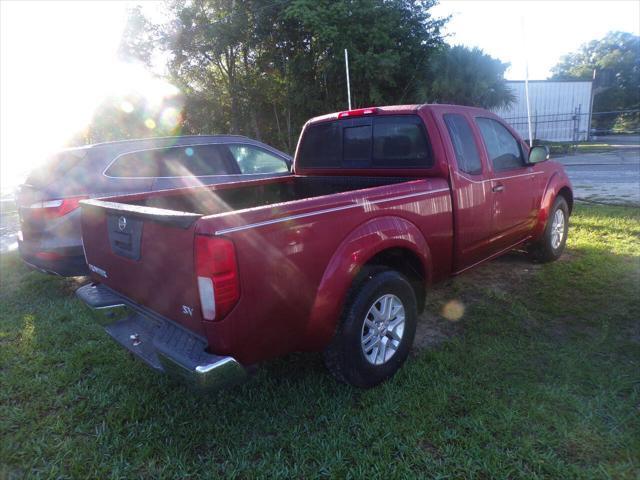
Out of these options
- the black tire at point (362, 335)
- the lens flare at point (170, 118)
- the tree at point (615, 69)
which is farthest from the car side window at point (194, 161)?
the tree at point (615, 69)

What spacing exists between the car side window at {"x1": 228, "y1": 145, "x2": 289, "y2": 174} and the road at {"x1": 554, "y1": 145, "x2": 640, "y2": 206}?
6698 millimetres

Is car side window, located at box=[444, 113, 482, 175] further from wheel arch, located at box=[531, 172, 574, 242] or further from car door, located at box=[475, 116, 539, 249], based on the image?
wheel arch, located at box=[531, 172, 574, 242]

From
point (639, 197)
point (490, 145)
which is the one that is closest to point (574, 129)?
point (639, 197)

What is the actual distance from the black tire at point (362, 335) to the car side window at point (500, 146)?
1.83 meters

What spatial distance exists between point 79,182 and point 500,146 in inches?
163

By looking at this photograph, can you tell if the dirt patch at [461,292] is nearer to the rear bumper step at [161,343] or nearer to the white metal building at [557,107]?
the rear bumper step at [161,343]

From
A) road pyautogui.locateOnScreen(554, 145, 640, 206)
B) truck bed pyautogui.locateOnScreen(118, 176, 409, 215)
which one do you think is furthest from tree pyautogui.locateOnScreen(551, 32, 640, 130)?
truck bed pyautogui.locateOnScreen(118, 176, 409, 215)

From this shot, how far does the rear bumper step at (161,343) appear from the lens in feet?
7.14

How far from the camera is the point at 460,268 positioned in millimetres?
3807

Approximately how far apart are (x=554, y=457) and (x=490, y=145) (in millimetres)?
2761

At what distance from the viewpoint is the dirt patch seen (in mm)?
3816

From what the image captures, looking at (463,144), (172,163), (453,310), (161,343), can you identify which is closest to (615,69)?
(463,144)

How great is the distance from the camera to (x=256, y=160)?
6.00 meters

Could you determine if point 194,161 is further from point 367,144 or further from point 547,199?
point 547,199
